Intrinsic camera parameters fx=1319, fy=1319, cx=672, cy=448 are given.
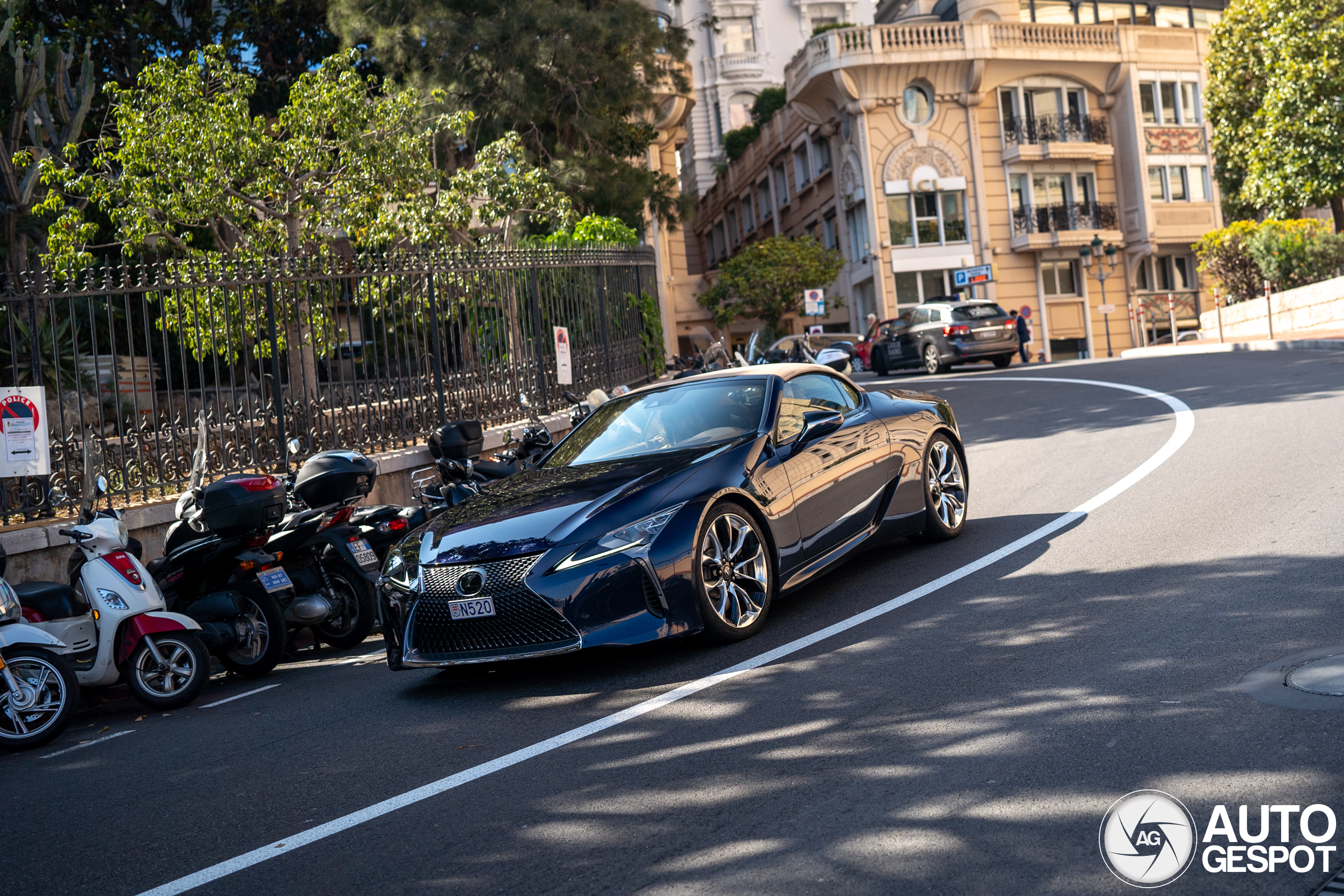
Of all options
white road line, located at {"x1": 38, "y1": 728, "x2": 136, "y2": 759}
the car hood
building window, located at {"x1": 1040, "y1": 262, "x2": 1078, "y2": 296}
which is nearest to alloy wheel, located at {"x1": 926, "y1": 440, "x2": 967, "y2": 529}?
the car hood

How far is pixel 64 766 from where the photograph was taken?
20.0 feet

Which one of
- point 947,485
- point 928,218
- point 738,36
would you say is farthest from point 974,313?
point 738,36

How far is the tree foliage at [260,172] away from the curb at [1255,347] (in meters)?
14.1

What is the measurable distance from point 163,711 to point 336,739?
75.1 inches

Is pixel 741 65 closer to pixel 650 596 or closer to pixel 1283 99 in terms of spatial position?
pixel 1283 99

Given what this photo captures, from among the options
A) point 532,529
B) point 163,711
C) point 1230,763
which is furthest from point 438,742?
point 1230,763

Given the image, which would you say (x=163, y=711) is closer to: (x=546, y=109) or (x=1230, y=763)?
(x=1230, y=763)

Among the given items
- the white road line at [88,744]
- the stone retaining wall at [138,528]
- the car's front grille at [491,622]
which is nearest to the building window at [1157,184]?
the stone retaining wall at [138,528]

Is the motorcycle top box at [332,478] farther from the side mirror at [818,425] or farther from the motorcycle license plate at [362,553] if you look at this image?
the side mirror at [818,425]

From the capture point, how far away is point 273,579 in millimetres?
8008

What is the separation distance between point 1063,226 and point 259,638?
44.2 m

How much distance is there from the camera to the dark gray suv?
2856 cm

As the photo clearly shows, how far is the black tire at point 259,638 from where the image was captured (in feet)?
25.8

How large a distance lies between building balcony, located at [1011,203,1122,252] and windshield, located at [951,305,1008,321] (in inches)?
740
